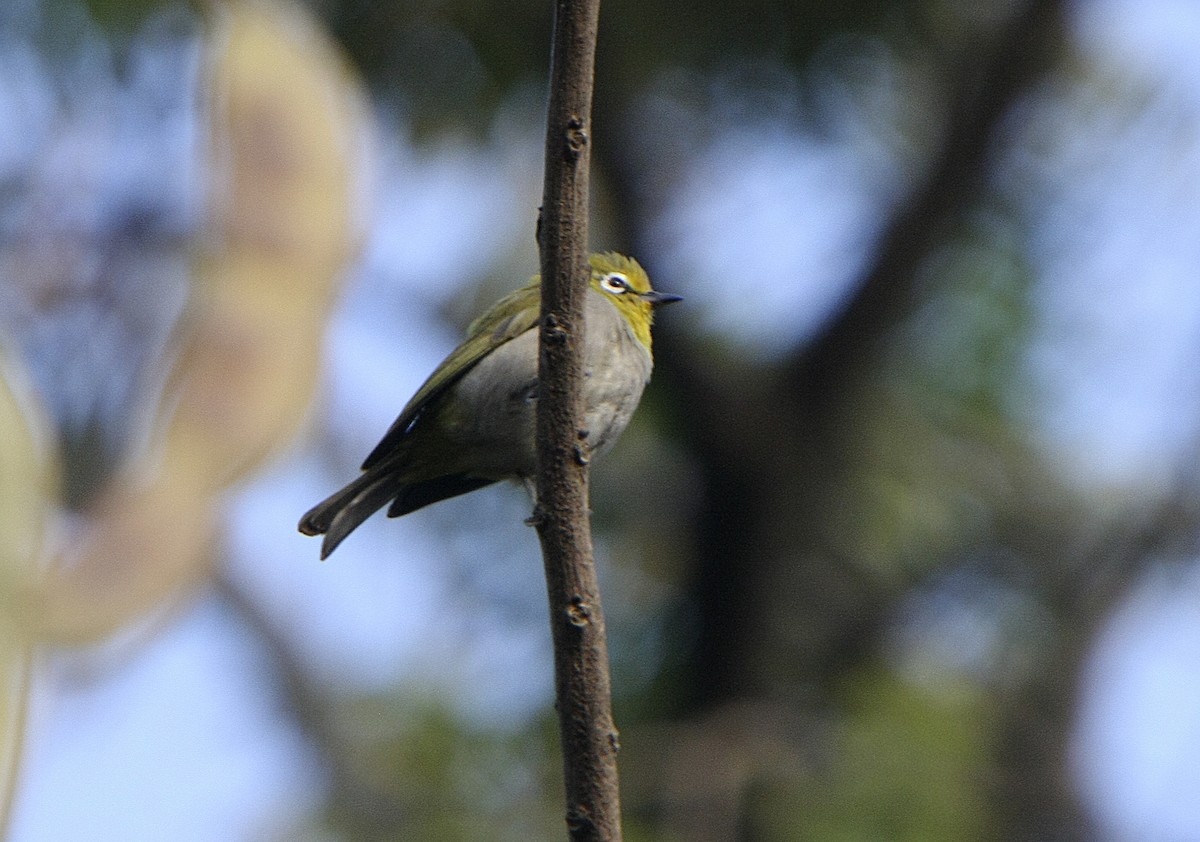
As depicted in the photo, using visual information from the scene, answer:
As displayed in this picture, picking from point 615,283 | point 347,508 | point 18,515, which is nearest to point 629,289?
point 615,283

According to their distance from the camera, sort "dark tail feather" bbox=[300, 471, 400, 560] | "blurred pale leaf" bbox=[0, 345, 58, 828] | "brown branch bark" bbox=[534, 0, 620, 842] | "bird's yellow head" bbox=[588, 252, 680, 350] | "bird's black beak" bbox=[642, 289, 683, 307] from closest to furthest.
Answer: "brown branch bark" bbox=[534, 0, 620, 842] → "dark tail feather" bbox=[300, 471, 400, 560] → "blurred pale leaf" bbox=[0, 345, 58, 828] → "bird's yellow head" bbox=[588, 252, 680, 350] → "bird's black beak" bbox=[642, 289, 683, 307]

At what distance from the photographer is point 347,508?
4.06 meters

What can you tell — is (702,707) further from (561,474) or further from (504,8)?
(561,474)

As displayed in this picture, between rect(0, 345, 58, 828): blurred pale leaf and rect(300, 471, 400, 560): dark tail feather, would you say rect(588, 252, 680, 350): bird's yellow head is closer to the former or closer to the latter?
rect(300, 471, 400, 560): dark tail feather

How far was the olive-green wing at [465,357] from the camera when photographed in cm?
402

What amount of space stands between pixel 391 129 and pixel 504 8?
1006mm

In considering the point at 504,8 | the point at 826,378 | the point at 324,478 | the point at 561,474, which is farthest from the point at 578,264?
the point at 324,478

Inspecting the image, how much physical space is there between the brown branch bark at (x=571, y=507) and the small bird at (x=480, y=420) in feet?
3.48

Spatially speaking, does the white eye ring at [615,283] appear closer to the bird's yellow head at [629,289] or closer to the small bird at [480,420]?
the bird's yellow head at [629,289]

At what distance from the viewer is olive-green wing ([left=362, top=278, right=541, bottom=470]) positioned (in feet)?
13.2

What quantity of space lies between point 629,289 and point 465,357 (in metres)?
1.07

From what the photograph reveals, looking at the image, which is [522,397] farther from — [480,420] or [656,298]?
[656,298]

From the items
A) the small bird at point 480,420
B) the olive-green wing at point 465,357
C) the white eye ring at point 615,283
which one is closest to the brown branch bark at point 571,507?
the small bird at point 480,420

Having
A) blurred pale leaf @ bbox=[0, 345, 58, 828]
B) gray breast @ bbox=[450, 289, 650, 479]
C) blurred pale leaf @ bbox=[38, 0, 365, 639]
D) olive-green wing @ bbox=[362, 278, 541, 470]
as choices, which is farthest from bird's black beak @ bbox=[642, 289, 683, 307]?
blurred pale leaf @ bbox=[0, 345, 58, 828]
